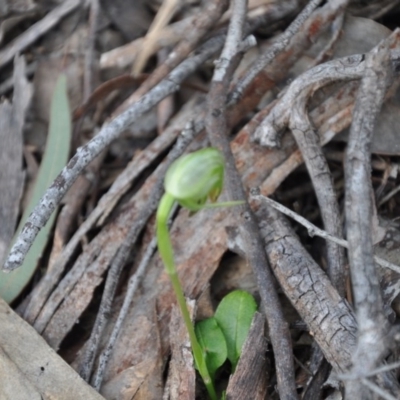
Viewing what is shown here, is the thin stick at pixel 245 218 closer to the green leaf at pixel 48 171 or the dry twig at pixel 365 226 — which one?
the dry twig at pixel 365 226

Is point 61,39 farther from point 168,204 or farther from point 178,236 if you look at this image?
point 168,204

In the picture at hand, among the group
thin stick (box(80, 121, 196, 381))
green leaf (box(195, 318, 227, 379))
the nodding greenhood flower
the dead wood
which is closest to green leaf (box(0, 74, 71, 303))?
the dead wood

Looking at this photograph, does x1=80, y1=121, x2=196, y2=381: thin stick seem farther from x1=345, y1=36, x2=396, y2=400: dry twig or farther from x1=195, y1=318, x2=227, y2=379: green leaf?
x1=345, y1=36, x2=396, y2=400: dry twig

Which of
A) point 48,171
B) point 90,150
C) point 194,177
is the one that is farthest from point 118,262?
point 194,177

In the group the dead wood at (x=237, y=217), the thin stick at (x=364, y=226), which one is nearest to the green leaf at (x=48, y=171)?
the dead wood at (x=237, y=217)

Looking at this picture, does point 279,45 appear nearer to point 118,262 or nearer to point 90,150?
point 90,150

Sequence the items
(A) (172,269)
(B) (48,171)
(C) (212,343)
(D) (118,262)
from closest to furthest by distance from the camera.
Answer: (A) (172,269) < (C) (212,343) < (D) (118,262) < (B) (48,171)
